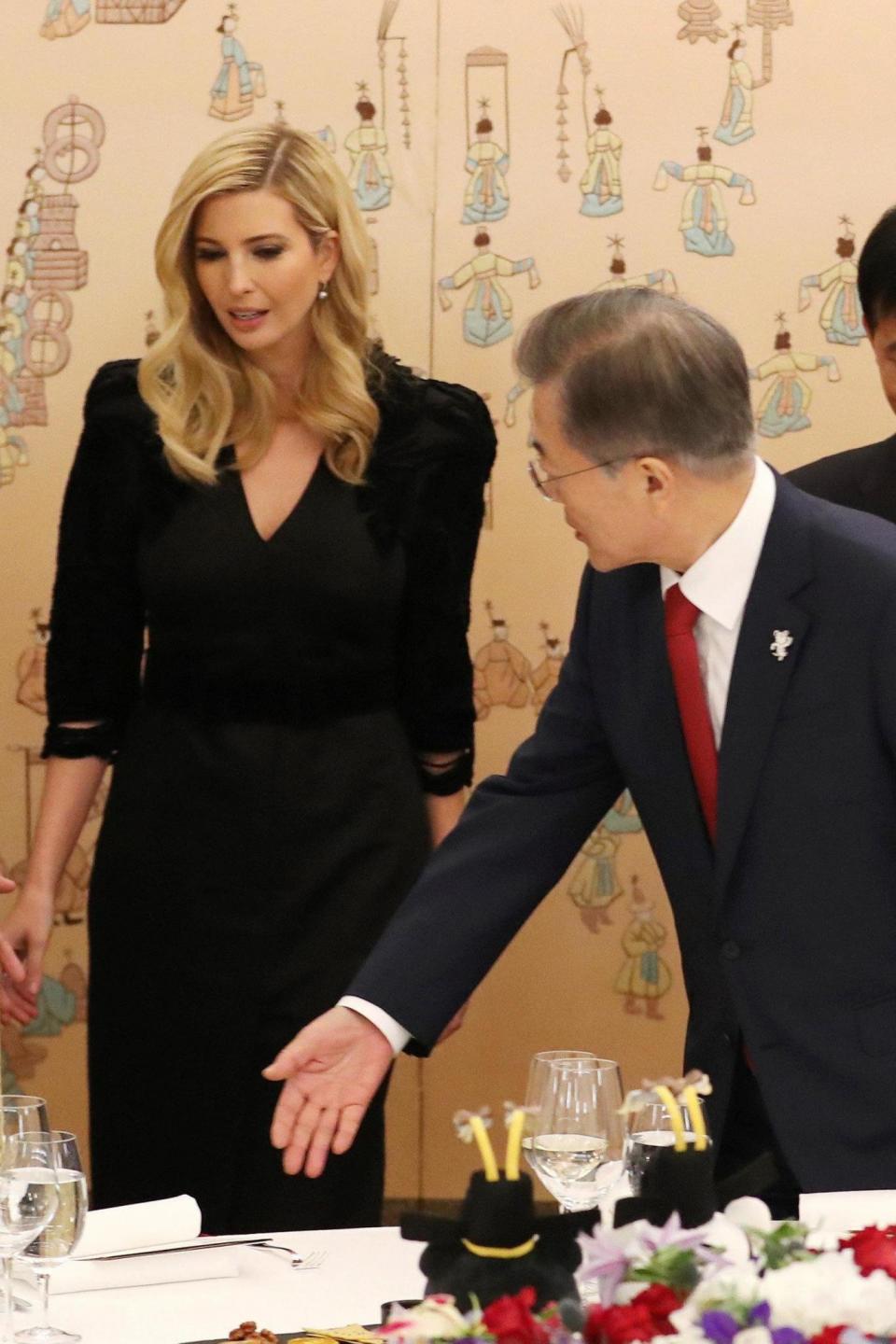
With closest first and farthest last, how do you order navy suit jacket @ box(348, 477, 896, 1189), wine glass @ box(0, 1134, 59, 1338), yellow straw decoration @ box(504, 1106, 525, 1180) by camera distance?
yellow straw decoration @ box(504, 1106, 525, 1180), wine glass @ box(0, 1134, 59, 1338), navy suit jacket @ box(348, 477, 896, 1189)

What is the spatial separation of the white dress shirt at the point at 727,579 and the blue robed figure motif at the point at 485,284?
5.54 feet

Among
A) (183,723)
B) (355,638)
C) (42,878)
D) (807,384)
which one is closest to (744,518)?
(355,638)

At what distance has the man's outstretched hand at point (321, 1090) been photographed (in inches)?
80.3

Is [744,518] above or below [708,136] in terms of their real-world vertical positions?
below

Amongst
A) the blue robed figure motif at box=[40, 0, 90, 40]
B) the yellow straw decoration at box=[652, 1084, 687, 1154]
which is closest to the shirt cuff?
the yellow straw decoration at box=[652, 1084, 687, 1154]

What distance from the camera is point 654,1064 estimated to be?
3.97 meters

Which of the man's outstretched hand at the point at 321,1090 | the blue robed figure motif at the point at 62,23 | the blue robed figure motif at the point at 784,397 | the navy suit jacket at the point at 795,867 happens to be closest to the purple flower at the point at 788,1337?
Result: the man's outstretched hand at the point at 321,1090

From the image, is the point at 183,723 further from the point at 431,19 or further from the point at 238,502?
the point at 431,19

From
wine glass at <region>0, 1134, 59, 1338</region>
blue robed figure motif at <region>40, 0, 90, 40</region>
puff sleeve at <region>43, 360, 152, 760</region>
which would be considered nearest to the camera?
wine glass at <region>0, 1134, 59, 1338</region>

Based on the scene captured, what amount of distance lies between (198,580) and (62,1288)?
1336mm

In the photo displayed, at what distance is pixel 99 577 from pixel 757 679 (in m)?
1.17

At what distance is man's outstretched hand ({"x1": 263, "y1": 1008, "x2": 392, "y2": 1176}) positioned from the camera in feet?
6.69

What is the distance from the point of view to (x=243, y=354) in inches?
118

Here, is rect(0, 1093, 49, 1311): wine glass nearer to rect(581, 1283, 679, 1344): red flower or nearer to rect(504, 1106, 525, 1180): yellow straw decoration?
rect(504, 1106, 525, 1180): yellow straw decoration
